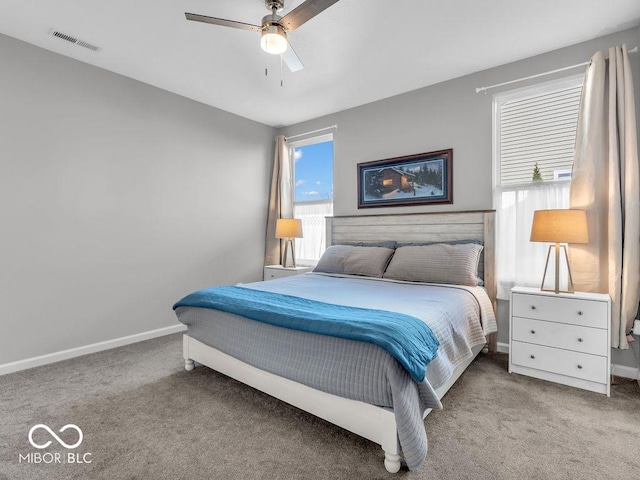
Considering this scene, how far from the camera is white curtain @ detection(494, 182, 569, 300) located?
279 centimetres

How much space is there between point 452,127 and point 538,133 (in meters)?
0.75

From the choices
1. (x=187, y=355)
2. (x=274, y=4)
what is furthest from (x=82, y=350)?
(x=274, y=4)

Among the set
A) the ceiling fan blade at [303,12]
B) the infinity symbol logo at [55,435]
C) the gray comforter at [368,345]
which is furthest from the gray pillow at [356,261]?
the infinity symbol logo at [55,435]

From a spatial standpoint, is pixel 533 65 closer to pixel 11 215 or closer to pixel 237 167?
pixel 237 167

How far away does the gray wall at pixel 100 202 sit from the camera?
8.57 feet

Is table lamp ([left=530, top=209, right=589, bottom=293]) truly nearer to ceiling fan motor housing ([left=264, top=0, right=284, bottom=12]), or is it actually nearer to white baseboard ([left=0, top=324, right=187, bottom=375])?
ceiling fan motor housing ([left=264, top=0, right=284, bottom=12])

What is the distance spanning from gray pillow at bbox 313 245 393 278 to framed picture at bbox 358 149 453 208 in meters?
0.68

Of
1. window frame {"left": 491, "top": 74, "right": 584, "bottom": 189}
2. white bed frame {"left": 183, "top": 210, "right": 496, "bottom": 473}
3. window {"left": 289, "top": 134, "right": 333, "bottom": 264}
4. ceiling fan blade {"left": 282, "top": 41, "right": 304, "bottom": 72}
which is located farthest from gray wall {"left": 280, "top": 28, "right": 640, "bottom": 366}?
ceiling fan blade {"left": 282, "top": 41, "right": 304, "bottom": 72}

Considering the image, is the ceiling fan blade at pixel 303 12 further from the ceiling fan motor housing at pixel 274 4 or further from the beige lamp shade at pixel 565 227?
the beige lamp shade at pixel 565 227

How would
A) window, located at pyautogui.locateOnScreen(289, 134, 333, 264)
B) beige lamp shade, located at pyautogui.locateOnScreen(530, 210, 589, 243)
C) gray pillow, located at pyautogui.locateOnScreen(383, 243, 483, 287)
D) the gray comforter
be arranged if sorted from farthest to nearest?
window, located at pyautogui.locateOnScreen(289, 134, 333, 264) → gray pillow, located at pyautogui.locateOnScreen(383, 243, 483, 287) → beige lamp shade, located at pyautogui.locateOnScreen(530, 210, 589, 243) → the gray comforter

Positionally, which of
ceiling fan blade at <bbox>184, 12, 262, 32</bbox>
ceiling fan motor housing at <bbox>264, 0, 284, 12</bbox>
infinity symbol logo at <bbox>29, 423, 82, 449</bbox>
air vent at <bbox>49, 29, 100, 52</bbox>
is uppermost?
air vent at <bbox>49, 29, 100, 52</bbox>

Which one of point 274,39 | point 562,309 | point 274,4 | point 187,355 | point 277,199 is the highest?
point 274,4

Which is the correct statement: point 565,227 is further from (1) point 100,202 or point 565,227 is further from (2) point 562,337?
(1) point 100,202

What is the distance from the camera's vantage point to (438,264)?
9.23ft
